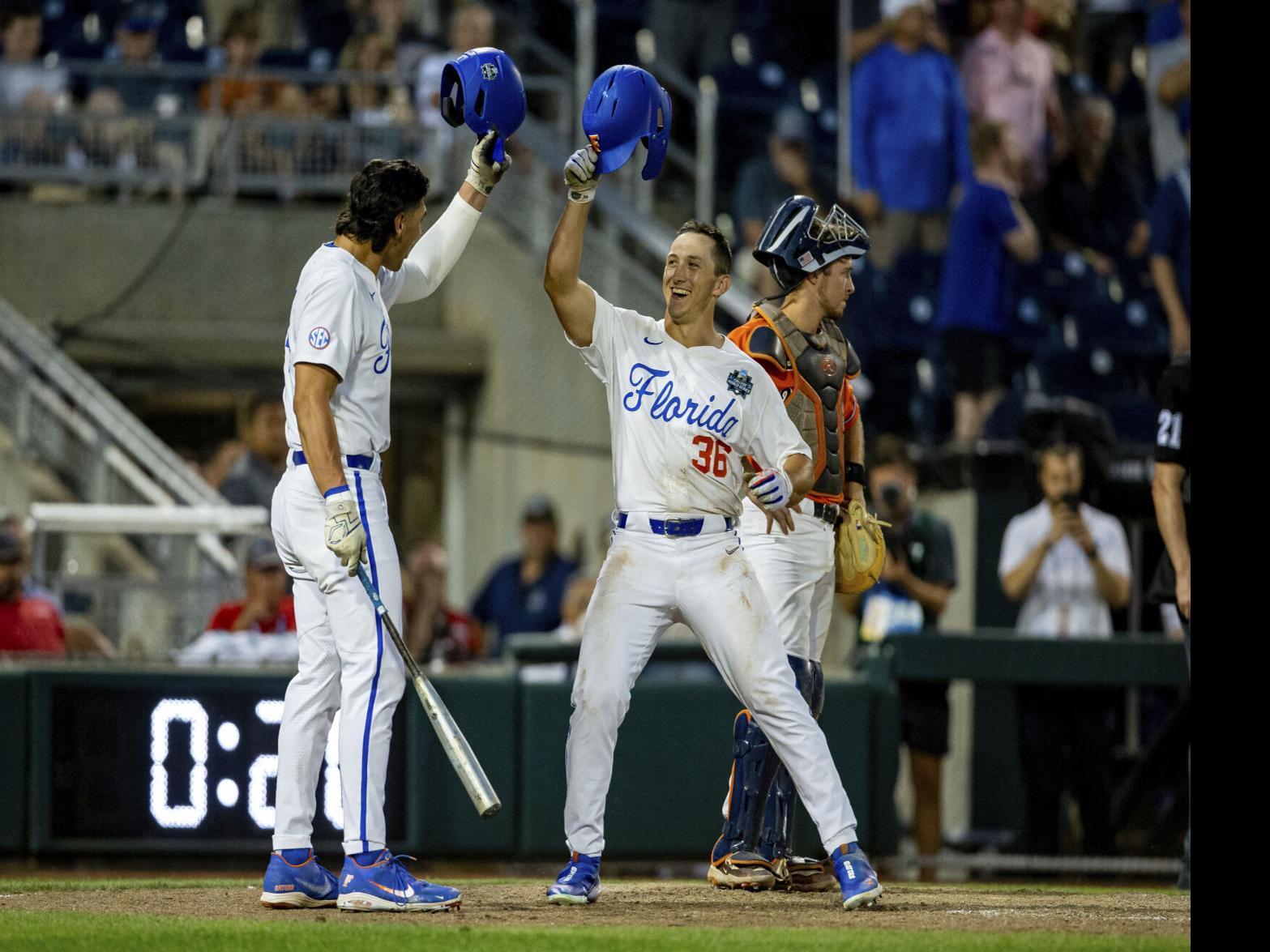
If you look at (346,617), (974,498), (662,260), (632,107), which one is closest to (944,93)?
(662,260)

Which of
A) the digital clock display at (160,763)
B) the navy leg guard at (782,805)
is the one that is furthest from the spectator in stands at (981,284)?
the navy leg guard at (782,805)

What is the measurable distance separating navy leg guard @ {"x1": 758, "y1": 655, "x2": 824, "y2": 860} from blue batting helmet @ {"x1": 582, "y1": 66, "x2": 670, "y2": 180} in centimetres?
166

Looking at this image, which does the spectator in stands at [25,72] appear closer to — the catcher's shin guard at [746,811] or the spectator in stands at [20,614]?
the spectator in stands at [20,614]

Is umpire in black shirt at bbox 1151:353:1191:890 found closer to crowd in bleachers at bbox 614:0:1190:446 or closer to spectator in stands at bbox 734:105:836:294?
crowd in bleachers at bbox 614:0:1190:446

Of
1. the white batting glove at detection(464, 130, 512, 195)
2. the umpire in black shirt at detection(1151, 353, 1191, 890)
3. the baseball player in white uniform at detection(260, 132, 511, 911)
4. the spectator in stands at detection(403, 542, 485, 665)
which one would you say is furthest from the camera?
the spectator in stands at detection(403, 542, 485, 665)

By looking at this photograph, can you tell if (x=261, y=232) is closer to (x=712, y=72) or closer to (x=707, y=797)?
(x=712, y=72)

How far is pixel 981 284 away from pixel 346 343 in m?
6.85

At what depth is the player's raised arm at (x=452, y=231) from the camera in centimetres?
597

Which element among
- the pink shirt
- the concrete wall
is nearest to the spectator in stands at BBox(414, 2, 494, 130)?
the concrete wall

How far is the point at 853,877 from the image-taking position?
5.47 metres

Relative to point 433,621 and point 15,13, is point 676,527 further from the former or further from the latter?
point 15,13

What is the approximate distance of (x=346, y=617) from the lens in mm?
5379

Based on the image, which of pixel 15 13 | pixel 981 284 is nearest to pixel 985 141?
pixel 981 284

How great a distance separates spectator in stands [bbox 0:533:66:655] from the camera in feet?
30.6
